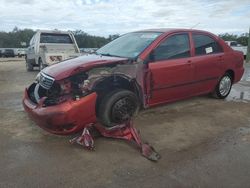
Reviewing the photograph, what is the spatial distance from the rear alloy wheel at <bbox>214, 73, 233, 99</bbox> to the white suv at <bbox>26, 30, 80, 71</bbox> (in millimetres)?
6226

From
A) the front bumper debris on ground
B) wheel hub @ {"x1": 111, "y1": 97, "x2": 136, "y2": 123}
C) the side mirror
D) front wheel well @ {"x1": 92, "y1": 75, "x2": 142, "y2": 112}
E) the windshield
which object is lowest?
the front bumper debris on ground

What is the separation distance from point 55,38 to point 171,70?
8440 millimetres

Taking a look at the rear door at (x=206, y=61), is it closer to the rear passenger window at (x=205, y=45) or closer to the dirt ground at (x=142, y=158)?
the rear passenger window at (x=205, y=45)

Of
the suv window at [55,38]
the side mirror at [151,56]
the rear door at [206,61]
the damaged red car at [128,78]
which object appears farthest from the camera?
the suv window at [55,38]

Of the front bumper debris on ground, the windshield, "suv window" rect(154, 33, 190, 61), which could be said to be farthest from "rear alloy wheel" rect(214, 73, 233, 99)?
the front bumper debris on ground

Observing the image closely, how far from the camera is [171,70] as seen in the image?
573cm

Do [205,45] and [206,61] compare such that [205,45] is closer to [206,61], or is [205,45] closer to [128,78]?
[206,61]

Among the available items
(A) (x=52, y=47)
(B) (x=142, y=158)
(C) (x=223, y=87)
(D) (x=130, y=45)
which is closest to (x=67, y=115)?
(B) (x=142, y=158)

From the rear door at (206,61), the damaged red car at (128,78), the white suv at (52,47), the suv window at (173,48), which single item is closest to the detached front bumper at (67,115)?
the damaged red car at (128,78)

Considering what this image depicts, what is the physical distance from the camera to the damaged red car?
4.41 meters

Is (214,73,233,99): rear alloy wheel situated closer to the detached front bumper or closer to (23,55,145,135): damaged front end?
(23,55,145,135): damaged front end

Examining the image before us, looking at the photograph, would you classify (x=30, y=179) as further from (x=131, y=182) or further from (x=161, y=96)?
(x=161, y=96)

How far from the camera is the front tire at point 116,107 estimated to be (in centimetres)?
471

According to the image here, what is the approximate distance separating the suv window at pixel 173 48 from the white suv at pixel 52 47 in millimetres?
6380
